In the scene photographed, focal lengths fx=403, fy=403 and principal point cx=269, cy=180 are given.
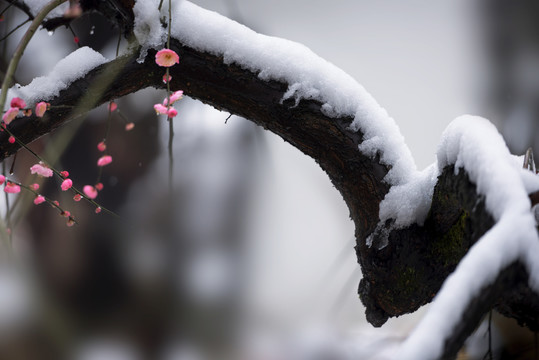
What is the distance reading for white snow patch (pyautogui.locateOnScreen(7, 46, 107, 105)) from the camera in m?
0.82

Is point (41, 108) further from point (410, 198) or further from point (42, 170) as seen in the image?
point (410, 198)

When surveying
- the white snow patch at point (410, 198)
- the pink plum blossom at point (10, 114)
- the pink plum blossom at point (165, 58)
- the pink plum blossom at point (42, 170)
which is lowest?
the white snow patch at point (410, 198)

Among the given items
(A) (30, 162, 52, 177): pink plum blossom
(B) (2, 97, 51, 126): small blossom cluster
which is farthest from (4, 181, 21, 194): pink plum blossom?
(B) (2, 97, 51, 126): small blossom cluster

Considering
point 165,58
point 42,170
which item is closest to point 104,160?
point 42,170

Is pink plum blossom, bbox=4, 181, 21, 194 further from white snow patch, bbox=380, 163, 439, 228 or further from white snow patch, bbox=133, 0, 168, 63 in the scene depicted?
white snow patch, bbox=380, 163, 439, 228

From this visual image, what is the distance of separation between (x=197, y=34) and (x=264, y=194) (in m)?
3.39

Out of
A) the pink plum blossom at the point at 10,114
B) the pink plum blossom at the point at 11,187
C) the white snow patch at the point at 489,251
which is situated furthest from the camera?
Answer: the pink plum blossom at the point at 11,187

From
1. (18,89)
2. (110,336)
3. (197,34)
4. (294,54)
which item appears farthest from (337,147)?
(110,336)

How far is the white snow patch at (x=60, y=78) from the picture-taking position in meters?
0.82

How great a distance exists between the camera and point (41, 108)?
772 mm

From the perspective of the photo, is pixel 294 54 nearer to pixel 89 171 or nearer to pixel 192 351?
pixel 89 171

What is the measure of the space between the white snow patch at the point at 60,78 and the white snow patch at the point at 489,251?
0.75 m

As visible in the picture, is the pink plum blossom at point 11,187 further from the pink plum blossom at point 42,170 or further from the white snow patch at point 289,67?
the white snow patch at point 289,67

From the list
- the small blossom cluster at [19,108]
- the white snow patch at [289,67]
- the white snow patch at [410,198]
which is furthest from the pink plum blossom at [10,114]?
the white snow patch at [410,198]
